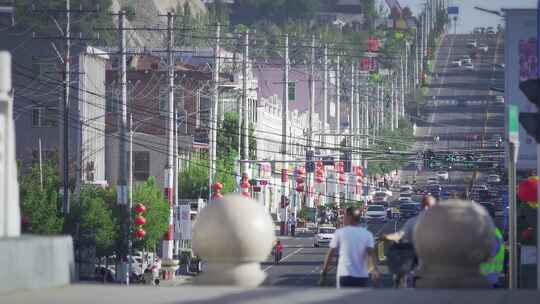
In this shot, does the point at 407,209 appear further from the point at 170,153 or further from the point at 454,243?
the point at 454,243

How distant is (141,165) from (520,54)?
46227 millimetres

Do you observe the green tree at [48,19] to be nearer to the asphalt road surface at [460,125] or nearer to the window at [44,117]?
the window at [44,117]

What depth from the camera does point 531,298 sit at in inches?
656

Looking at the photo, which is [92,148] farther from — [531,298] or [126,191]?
[531,298]

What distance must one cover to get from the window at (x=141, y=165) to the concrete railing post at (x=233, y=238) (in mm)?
75288

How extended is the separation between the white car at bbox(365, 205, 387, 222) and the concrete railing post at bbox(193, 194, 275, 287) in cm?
8627

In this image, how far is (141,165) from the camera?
9288 centimetres

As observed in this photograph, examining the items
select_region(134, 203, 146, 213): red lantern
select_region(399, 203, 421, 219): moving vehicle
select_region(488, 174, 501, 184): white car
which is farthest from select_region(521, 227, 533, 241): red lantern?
select_region(488, 174, 501, 184): white car

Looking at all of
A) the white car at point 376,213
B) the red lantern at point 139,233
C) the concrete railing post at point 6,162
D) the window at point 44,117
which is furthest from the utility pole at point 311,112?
the concrete railing post at point 6,162

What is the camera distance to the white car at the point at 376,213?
346 feet

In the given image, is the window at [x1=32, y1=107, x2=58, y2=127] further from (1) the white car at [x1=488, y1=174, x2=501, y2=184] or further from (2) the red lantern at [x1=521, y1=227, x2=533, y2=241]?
(1) the white car at [x1=488, y1=174, x2=501, y2=184]

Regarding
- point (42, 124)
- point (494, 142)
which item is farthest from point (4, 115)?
point (494, 142)

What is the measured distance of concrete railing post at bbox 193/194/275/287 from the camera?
55.1ft

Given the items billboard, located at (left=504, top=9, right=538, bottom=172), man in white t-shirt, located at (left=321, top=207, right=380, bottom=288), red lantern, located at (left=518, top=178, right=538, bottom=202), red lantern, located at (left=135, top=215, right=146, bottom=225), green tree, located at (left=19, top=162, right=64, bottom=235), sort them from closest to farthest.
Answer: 1. man in white t-shirt, located at (left=321, top=207, right=380, bottom=288)
2. red lantern, located at (left=518, top=178, right=538, bottom=202)
3. billboard, located at (left=504, top=9, right=538, bottom=172)
4. green tree, located at (left=19, top=162, right=64, bottom=235)
5. red lantern, located at (left=135, top=215, right=146, bottom=225)
